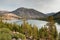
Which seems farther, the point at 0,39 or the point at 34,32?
the point at 34,32

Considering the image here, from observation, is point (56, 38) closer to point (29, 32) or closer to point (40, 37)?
point (40, 37)

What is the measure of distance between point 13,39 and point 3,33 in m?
0.49

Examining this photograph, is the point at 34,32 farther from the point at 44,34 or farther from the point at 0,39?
the point at 0,39

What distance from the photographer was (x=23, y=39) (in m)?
7.22

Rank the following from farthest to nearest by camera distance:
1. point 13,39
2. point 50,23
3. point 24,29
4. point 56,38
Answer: point 24,29 < point 56,38 < point 50,23 < point 13,39

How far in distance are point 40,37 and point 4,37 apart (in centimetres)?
5253

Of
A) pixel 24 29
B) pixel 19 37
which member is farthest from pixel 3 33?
pixel 24 29

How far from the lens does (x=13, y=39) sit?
6953mm

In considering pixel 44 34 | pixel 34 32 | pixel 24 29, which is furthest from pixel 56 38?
pixel 24 29

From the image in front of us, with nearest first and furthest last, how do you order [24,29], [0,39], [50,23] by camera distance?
1. [0,39]
2. [50,23]
3. [24,29]

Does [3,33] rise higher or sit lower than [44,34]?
higher

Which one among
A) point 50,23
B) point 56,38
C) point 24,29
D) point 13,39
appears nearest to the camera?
point 13,39

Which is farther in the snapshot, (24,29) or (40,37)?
(24,29)

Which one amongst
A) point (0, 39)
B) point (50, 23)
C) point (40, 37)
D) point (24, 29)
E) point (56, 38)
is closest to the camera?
point (0, 39)
